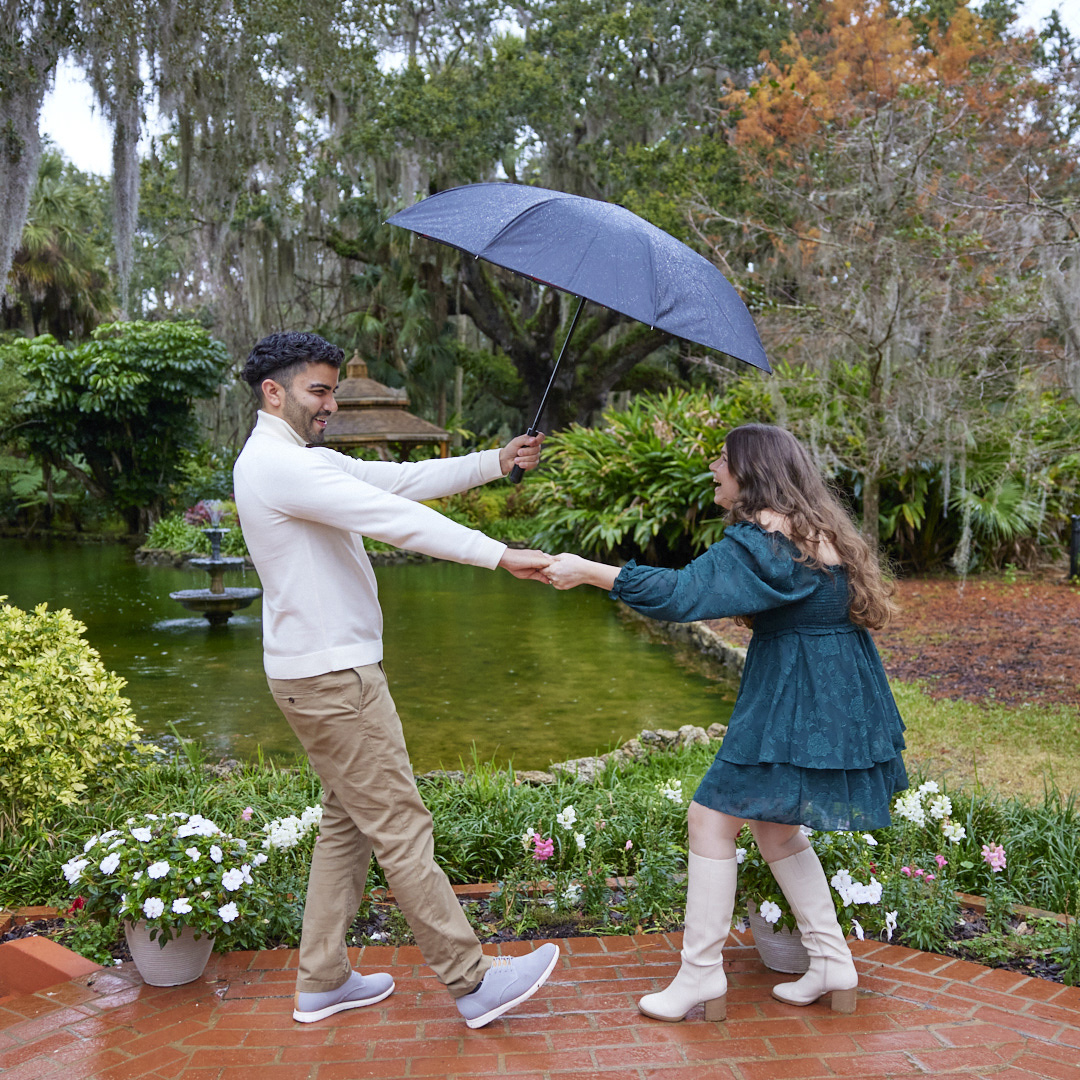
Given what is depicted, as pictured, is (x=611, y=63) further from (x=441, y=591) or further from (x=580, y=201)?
(x=580, y=201)

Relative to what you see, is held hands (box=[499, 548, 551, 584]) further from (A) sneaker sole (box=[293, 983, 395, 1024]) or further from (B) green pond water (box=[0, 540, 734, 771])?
(B) green pond water (box=[0, 540, 734, 771])

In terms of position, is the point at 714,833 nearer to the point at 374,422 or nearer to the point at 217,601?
the point at 217,601

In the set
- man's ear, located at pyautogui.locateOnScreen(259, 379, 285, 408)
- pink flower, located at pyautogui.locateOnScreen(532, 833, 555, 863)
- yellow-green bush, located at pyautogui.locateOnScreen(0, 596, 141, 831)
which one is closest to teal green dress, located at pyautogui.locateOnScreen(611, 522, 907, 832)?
pink flower, located at pyautogui.locateOnScreen(532, 833, 555, 863)

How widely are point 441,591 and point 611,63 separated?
1001 cm

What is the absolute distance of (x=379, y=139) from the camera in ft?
51.6

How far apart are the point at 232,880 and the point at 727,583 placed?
1497 millimetres

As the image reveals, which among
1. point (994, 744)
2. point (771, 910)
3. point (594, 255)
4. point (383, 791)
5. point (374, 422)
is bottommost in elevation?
point (994, 744)

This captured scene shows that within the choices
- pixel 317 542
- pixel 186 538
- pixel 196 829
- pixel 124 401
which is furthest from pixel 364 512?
pixel 124 401

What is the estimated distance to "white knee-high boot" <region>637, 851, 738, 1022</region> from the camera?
2.42 metres

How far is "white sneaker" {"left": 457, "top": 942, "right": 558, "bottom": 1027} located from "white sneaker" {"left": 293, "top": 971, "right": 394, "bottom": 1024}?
0.86ft

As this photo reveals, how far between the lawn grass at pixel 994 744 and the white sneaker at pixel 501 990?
2222 millimetres

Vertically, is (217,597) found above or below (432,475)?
below

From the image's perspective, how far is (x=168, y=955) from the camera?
266cm

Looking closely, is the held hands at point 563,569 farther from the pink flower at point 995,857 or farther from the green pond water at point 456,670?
the green pond water at point 456,670
